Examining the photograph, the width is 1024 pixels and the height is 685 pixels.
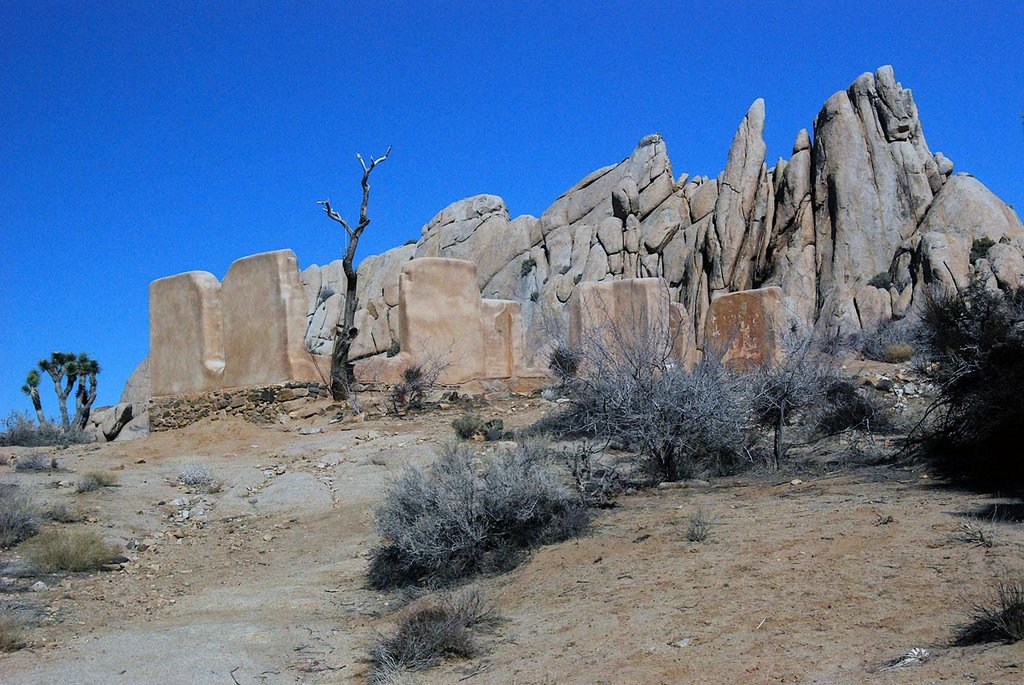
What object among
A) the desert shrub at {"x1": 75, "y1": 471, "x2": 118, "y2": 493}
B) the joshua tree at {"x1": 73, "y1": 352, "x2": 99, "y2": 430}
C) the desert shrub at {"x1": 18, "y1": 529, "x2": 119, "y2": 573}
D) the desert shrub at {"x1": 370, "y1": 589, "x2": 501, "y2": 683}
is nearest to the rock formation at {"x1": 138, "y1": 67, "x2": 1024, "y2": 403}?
the joshua tree at {"x1": 73, "y1": 352, "x2": 99, "y2": 430}

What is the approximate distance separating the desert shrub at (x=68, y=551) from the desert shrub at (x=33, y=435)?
33.4 feet

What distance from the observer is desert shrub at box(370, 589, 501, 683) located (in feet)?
17.6

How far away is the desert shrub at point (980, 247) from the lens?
37.2 m

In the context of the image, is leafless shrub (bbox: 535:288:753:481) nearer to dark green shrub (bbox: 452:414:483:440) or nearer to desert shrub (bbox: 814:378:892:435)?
desert shrub (bbox: 814:378:892:435)

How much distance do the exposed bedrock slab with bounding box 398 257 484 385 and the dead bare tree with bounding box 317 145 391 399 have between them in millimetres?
929

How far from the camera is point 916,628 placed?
14.8 ft

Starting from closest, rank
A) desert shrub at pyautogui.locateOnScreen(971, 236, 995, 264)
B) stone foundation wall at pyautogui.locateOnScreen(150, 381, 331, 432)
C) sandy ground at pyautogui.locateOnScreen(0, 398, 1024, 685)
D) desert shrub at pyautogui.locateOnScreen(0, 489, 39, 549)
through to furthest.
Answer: sandy ground at pyautogui.locateOnScreen(0, 398, 1024, 685) → desert shrub at pyautogui.locateOnScreen(0, 489, 39, 549) → stone foundation wall at pyautogui.locateOnScreen(150, 381, 331, 432) → desert shrub at pyautogui.locateOnScreen(971, 236, 995, 264)

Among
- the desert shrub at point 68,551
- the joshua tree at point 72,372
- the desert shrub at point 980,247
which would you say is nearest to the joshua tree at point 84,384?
the joshua tree at point 72,372

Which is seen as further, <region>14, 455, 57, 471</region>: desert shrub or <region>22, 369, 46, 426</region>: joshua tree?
<region>22, 369, 46, 426</region>: joshua tree

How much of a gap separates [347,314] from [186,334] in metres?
2.86

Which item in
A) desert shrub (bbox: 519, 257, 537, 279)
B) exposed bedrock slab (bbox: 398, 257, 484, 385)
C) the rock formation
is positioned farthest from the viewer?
desert shrub (bbox: 519, 257, 537, 279)

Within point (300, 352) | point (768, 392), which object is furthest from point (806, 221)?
point (768, 392)

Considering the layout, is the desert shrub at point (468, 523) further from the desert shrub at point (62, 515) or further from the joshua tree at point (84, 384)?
the joshua tree at point (84, 384)

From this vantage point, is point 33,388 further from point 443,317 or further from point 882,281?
point 882,281
